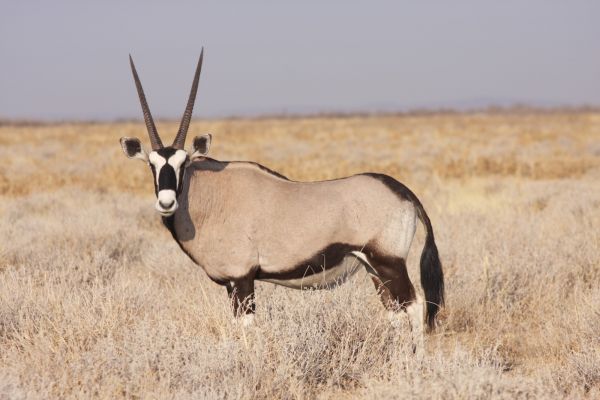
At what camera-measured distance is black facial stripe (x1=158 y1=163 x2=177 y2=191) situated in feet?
14.1

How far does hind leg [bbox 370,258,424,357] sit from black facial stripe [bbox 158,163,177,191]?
1.47 meters

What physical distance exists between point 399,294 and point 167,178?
5.93ft

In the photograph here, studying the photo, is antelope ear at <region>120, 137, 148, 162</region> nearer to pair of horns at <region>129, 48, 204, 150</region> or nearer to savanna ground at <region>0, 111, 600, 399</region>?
pair of horns at <region>129, 48, 204, 150</region>

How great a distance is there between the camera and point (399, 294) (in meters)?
4.72

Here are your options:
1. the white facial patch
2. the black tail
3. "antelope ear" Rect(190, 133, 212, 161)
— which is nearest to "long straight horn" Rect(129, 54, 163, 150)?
"antelope ear" Rect(190, 133, 212, 161)

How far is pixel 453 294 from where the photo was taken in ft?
20.0

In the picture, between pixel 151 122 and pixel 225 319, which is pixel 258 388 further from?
pixel 151 122

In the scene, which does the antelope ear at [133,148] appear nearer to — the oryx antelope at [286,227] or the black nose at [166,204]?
the oryx antelope at [286,227]

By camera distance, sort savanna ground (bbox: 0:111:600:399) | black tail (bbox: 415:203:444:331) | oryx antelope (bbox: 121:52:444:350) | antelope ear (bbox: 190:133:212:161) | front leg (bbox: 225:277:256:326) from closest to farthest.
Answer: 1. savanna ground (bbox: 0:111:600:399)
2. front leg (bbox: 225:277:256:326)
3. oryx antelope (bbox: 121:52:444:350)
4. antelope ear (bbox: 190:133:212:161)
5. black tail (bbox: 415:203:444:331)

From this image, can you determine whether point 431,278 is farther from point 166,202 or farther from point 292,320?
point 166,202

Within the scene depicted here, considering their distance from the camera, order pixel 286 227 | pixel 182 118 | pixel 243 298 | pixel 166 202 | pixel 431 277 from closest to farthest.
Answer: pixel 166 202 → pixel 243 298 → pixel 286 227 → pixel 182 118 → pixel 431 277

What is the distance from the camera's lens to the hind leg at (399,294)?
15.3 ft

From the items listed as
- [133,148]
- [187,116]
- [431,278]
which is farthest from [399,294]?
[133,148]

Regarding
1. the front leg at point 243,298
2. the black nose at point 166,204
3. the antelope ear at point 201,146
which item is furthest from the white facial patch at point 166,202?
the front leg at point 243,298
